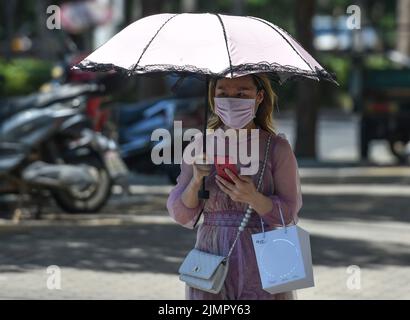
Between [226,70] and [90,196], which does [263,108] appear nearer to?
[226,70]

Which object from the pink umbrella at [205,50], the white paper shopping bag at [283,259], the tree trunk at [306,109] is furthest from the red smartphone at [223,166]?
the tree trunk at [306,109]

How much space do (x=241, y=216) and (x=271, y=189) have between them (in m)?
0.18

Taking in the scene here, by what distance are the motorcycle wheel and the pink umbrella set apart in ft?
25.5

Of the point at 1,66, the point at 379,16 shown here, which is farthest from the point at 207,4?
the point at 1,66

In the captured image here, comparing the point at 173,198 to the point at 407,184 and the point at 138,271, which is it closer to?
the point at 138,271

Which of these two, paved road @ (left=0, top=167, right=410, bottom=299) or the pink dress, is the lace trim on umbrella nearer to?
the pink dress

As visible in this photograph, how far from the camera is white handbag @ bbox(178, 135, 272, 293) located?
5.25 meters

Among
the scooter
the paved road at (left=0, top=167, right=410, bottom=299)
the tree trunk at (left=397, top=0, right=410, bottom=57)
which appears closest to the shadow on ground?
the paved road at (left=0, top=167, right=410, bottom=299)

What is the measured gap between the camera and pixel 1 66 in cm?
2906

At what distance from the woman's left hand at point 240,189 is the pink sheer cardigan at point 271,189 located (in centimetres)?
10

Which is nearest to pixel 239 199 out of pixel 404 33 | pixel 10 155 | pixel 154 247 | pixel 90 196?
pixel 154 247

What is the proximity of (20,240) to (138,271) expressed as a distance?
2.10 m

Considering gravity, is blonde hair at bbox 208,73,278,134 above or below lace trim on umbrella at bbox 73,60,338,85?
below

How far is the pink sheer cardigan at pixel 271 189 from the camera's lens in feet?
17.7
